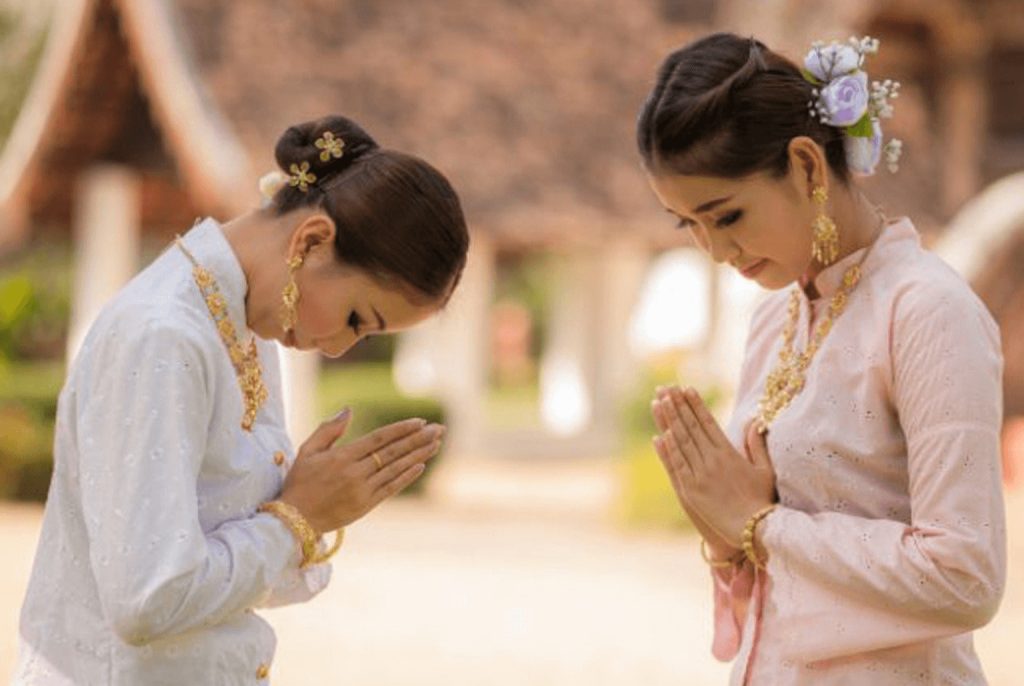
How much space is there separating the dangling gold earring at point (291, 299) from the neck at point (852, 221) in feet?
2.91

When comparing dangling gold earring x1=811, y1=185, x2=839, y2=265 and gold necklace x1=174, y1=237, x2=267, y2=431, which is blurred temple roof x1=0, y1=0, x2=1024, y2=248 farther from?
dangling gold earring x1=811, y1=185, x2=839, y2=265

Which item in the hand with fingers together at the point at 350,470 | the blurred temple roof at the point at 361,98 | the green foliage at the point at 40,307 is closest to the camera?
the hand with fingers together at the point at 350,470

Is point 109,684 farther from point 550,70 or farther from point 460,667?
point 550,70

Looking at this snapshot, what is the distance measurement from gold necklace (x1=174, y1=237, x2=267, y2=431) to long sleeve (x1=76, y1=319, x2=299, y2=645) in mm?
122

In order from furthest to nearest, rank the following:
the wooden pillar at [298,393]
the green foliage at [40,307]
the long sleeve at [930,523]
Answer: the green foliage at [40,307]
the wooden pillar at [298,393]
the long sleeve at [930,523]

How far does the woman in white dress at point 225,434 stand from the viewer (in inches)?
85.8

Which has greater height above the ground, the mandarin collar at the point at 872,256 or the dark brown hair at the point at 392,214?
the dark brown hair at the point at 392,214

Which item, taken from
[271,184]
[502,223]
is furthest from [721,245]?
[502,223]

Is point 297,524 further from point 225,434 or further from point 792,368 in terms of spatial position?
point 792,368

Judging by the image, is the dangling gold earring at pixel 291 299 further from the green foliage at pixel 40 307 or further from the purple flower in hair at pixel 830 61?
the green foliage at pixel 40 307

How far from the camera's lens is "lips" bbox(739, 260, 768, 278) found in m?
2.60

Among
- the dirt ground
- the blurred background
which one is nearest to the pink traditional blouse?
the dirt ground

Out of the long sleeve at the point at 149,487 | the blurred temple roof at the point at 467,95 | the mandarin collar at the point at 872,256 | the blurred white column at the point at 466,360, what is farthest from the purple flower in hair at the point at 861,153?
the blurred white column at the point at 466,360

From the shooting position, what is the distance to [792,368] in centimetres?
263
